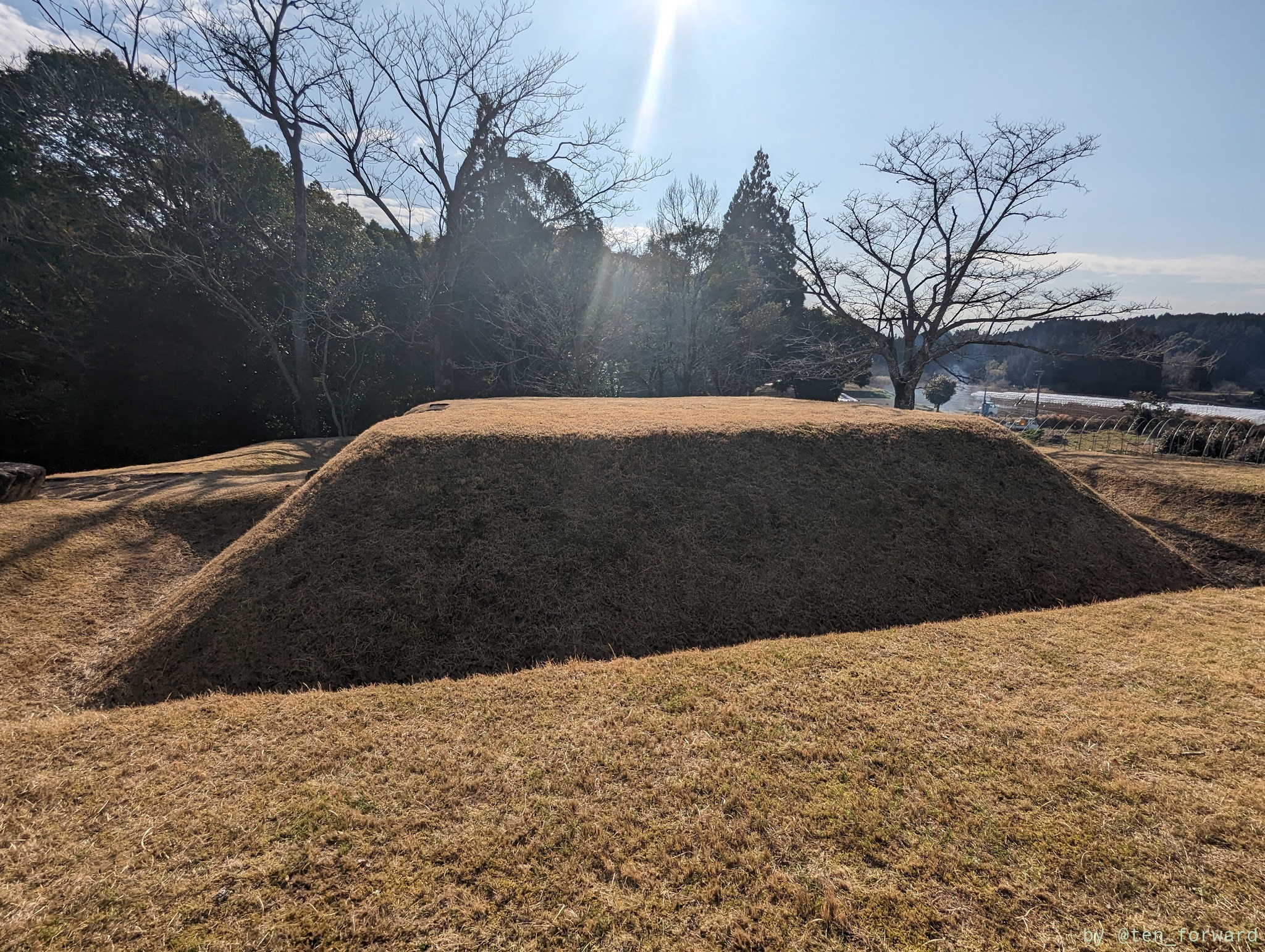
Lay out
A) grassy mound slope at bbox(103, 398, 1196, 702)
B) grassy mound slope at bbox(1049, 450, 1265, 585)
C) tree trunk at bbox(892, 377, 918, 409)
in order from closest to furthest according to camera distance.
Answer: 1. grassy mound slope at bbox(103, 398, 1196, 702)
2. grassy mound slope at bbox(1049, 450, 1265, 585)
3. tree trunk at bbox(892, 377, 918, 409)

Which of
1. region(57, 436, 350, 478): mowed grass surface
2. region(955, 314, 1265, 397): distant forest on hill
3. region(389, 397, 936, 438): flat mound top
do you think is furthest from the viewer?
region(955, 314, 1265, 397): distant forest on hill

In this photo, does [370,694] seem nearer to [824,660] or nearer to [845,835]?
[845,835]

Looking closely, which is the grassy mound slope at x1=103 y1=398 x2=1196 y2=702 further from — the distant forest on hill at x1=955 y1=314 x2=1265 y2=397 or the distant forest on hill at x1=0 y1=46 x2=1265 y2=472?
the distant forest on hill at x1=955 y1=314 x2=1265 y2=397

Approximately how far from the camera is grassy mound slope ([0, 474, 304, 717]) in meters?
6.26

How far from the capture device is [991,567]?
774 cm

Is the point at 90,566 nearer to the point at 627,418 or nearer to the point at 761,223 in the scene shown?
the point at 627,418

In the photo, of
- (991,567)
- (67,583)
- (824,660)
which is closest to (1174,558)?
(991,567)

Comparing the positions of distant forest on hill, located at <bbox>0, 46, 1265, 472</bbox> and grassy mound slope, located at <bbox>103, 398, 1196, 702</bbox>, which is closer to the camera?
grassy mound slope, located at <bbox>103, 398, 1196, 702</bbox>

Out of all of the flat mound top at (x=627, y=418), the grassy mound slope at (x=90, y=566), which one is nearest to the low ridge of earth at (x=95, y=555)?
the grassy mound slope at (x=90, y=566)

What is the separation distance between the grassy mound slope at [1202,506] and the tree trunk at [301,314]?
24.9m

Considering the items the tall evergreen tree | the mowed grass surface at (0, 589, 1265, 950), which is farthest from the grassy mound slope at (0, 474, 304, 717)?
the tall evergreen tree

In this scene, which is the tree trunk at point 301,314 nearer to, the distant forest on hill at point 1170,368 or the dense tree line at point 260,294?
the dense tree line at point 260,294

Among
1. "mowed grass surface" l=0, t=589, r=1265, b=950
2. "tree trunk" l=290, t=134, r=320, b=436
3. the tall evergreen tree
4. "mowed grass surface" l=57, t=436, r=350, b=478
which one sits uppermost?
the tall evergreen tree

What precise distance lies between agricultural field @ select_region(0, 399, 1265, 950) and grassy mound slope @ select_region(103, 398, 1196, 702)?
0.06 meters
